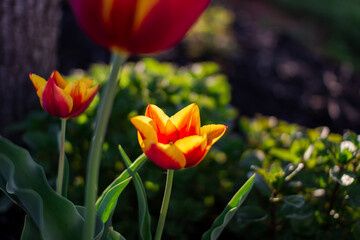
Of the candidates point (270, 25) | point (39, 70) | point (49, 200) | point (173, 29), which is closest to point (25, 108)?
point (39, 70)

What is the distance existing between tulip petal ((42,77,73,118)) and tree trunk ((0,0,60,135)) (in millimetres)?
1062

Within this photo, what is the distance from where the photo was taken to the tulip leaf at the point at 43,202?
73cm

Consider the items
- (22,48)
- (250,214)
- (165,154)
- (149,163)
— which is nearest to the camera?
(165,154)

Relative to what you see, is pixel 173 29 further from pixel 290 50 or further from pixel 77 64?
pixel 290 50

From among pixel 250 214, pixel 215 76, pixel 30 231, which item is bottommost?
pixel 215 76

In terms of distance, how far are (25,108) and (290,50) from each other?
4.05 m

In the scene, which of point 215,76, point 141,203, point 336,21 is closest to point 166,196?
point 141,203

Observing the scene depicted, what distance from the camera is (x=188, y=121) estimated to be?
80 centimetres

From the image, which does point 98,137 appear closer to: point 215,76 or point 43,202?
point 43,202

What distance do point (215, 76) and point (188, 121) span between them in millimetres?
1893

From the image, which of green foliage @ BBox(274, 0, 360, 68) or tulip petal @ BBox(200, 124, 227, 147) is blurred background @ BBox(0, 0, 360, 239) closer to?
green foliage @ BBox(274, 0, 360, 68)

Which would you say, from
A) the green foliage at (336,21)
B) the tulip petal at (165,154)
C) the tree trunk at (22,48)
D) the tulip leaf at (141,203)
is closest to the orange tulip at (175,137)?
the tulip petal at (165,154)

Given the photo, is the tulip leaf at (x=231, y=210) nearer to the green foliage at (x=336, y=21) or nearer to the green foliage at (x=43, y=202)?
the green foliage at (x=43, y=202)

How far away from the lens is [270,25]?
19.1 ft
